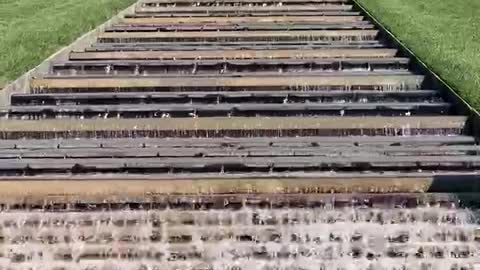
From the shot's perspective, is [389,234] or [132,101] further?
[132,101]

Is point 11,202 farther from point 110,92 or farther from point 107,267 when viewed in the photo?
point 110,92

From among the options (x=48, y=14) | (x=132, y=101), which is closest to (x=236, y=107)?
(x=132, y=101)

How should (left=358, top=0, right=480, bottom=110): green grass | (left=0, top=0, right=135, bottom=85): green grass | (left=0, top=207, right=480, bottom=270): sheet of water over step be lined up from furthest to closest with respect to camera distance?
1. (left=0, top=0, right=135, bottom=85): green grass
2. (left=358, top=0, right=480, bottom=110): green grass
3. (left=0, top=207, right=480, bottom=270): sheet of water over step

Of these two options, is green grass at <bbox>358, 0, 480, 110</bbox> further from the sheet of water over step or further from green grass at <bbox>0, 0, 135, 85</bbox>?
green grass at <bbox>0, 0, 135, 85</bbox>

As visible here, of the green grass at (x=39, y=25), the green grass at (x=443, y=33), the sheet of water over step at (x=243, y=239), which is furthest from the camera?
the green grass at (x=39, y=25)

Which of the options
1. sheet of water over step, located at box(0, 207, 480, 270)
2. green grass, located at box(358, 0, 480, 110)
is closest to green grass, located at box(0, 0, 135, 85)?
sheet of water over step, located at box(0, 207, 480, 270)

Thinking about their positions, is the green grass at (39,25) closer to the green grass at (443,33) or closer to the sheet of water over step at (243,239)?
the sheet of water over step at (243,239)

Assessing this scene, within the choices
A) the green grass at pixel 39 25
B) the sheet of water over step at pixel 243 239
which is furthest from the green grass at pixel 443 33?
the green grass at pixel 39 25
